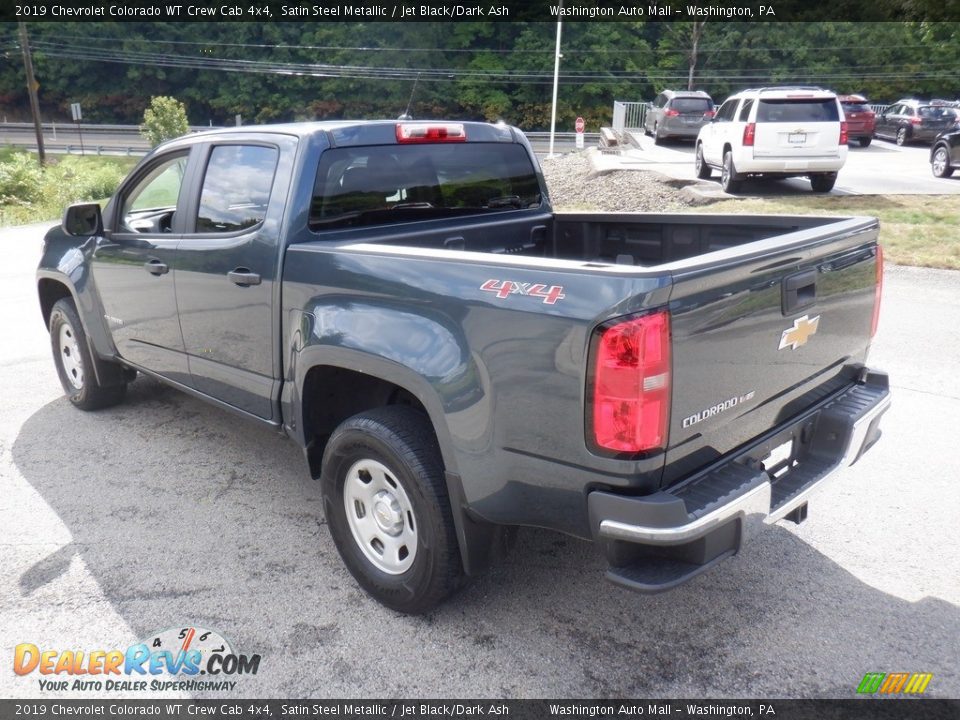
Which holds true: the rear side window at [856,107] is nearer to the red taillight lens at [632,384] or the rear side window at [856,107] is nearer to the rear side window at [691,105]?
the rear side window at [691,105]

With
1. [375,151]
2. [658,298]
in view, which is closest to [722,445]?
[658,298]

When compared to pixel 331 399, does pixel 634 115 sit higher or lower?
lower

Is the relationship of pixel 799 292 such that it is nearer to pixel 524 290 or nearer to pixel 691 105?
pixel 524 290

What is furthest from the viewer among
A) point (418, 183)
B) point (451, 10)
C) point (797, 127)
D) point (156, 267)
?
point (451, 10)

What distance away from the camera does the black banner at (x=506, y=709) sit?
2.69m

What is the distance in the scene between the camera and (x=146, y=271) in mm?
4504

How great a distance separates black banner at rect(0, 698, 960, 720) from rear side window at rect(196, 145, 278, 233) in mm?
2066

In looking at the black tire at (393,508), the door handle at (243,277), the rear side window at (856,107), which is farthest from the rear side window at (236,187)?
the rear side window at (856,107)

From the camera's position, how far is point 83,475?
463 centimetres

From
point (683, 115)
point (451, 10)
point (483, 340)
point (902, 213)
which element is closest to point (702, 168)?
point (902, 213)

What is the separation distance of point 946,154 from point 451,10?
179 feet

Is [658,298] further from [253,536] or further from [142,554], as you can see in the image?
[142,554]

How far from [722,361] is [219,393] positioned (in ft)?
8.59

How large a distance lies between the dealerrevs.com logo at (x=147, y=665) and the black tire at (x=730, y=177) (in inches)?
571
